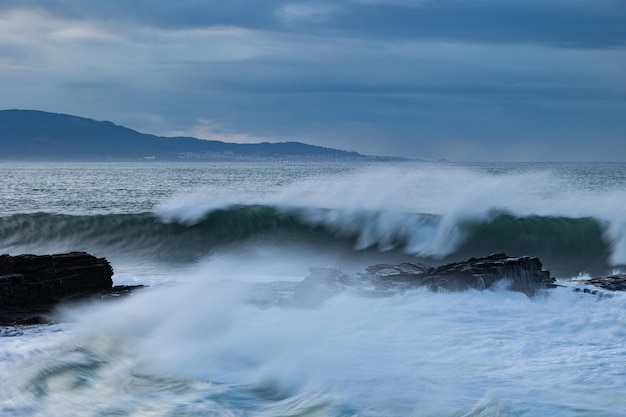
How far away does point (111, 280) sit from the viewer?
34.6 ft

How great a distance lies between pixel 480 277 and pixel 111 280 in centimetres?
518

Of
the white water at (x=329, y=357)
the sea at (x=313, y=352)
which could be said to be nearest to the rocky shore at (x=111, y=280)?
Result: the sea at (x=313, y=352)

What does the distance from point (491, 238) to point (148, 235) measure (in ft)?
30.9

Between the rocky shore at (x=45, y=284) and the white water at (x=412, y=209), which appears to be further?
the white water at (x=412, y=209)

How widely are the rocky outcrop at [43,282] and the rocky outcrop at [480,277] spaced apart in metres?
4.01

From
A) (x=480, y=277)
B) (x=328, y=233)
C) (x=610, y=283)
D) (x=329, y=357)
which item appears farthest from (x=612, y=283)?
(x=328, y=233)

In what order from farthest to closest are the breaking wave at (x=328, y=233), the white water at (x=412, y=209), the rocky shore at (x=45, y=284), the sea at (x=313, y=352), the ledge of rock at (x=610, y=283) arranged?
the white water at (x=412, y=209), the breaking wave at (x=328, y=233), the ledge of rock at (x=610, y=283), the rocky shore at (x=45, y=284), the sea at (x=313, y=352)

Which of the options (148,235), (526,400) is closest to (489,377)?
(526,400)

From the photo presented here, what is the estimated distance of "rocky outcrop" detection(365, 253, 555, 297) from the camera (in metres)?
10.2

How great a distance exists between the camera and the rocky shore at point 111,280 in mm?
9281

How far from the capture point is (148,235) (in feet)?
68.6

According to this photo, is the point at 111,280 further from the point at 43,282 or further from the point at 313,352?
the point at 313,352

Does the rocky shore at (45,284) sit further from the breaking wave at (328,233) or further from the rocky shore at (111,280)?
the breaking wave at (328,233)

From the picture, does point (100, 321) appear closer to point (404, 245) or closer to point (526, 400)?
point (526, 400)
